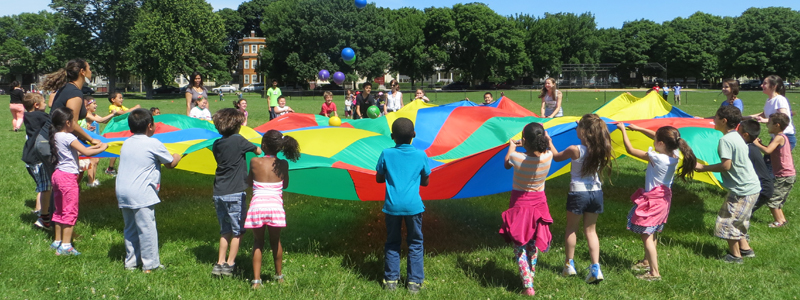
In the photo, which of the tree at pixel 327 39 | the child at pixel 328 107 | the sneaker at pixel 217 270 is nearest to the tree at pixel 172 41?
the tree at pixel 327 39

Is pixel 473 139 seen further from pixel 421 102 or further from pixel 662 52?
pixel 662 52

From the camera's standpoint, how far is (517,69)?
52188 millimetres

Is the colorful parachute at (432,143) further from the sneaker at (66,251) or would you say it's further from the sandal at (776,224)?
the sneaker at (66,251)

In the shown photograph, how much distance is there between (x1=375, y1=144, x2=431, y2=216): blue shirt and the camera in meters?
3.61

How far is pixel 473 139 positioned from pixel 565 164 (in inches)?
43.9

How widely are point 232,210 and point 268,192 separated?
39 centimetres

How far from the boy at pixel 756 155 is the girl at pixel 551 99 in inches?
117

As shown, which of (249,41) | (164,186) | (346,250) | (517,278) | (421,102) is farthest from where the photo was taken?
(249,41)

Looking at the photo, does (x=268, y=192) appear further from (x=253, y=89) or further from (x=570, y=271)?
(x=253, y=89)

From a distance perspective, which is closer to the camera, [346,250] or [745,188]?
[745,188]

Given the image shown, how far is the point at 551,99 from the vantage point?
7.75 metres

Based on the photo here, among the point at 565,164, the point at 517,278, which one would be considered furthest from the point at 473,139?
the point at 517,278

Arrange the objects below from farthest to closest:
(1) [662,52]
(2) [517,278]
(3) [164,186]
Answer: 1. (1) [662,52]
2. (3) [164,186]
3. (2) [517,278]

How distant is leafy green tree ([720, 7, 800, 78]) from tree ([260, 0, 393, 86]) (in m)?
32.6
